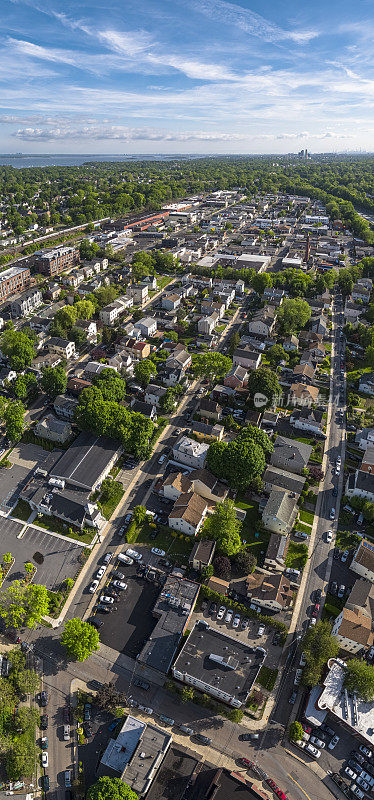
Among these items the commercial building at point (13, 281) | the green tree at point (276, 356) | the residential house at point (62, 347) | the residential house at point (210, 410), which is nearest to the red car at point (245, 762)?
the residential house at point (210, 410)

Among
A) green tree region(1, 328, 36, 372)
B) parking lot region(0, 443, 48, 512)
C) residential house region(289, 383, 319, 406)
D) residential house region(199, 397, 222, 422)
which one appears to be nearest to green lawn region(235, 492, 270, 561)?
residential house region(199, 397, 222, 422)

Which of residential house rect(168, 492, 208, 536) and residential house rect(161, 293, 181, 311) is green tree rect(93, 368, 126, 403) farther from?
residential house rect(161, 293, 181, 311)

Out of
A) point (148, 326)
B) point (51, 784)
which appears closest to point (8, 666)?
point (51, 784)

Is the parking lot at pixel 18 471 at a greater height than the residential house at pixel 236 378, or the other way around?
the residential house at pixel 236 378

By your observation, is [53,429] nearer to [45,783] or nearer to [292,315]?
[45,783]

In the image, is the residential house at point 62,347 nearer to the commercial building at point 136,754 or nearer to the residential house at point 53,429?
the residential house at point 53,429
